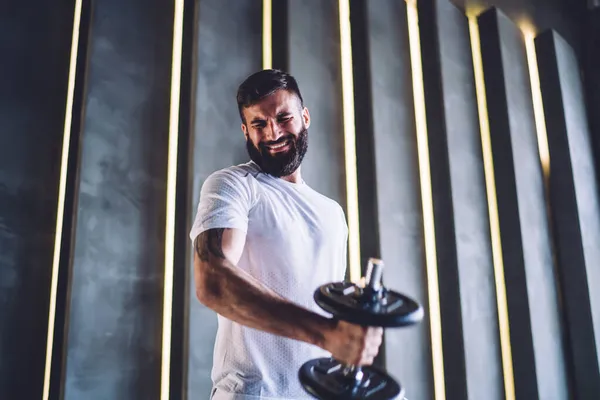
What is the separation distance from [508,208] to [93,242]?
2236mm

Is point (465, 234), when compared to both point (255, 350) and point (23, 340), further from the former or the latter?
point (23, 340)

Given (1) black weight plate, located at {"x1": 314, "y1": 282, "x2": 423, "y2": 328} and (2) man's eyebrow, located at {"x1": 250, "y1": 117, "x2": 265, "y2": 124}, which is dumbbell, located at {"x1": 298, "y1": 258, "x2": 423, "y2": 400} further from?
(2) man's eyebrow, located at {"x1": 250, "y1": 117, "x2": 265, "y2": 124}

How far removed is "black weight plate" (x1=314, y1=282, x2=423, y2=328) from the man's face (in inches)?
20.5

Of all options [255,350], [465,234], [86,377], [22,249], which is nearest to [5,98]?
[22,249]

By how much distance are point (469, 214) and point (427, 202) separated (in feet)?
0.84

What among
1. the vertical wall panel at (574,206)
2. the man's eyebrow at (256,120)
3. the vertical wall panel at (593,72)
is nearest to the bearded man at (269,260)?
the man's eyebrow at (256,120)

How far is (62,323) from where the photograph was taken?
154 cm

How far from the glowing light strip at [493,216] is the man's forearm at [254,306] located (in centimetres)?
204

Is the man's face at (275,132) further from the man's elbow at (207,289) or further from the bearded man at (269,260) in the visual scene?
the man's elbow at (207,289)

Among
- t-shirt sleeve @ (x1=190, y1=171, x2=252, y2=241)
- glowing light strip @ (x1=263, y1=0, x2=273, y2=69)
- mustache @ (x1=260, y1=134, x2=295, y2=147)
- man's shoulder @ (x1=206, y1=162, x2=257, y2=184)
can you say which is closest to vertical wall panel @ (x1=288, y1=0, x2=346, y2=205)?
glowing light strip @ (x1=263, y1=0, x2=273, y2=69)

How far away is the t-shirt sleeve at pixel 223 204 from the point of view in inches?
45.1

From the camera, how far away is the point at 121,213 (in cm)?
168

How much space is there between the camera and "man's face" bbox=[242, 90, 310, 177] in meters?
1.44

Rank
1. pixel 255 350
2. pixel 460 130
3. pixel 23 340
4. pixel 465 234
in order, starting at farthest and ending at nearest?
pixel 460 130
pixel 465 234
pixel 23 340
pixel 255 350
